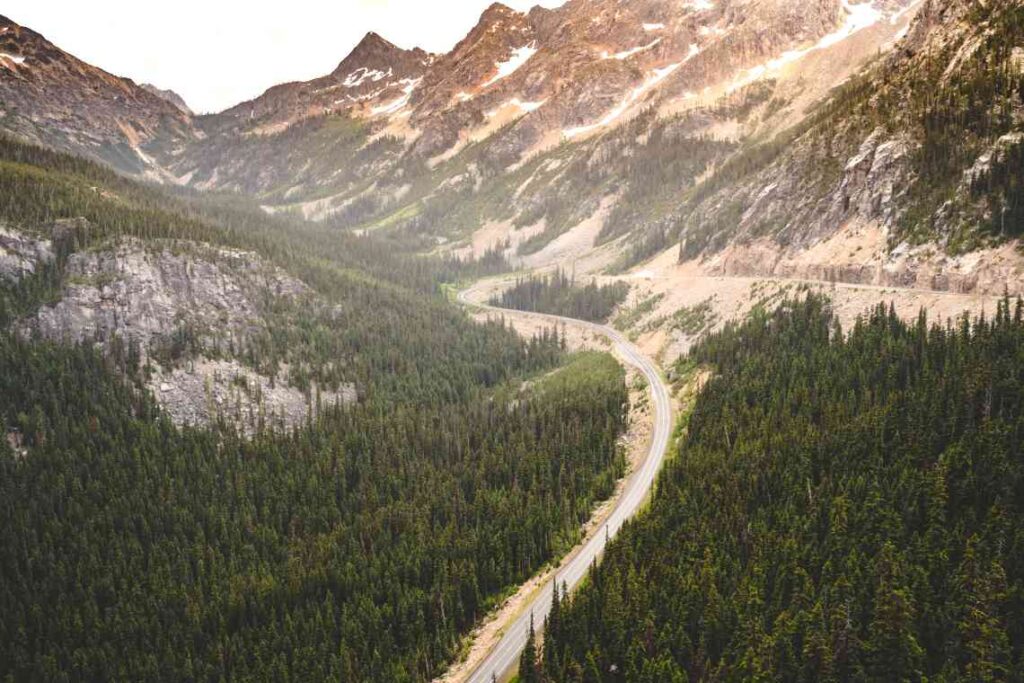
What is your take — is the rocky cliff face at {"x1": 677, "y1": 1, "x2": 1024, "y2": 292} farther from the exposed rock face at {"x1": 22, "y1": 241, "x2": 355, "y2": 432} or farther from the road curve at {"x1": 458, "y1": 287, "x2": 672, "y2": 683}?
the exposed rock face at {"x1": 22, "y1": 241, "x2": 355, "y2": 432}

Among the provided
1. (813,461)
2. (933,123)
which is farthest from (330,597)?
(933,123)

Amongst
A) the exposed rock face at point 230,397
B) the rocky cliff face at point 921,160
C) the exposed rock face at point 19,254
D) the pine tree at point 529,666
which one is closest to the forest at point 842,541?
the pine tree at point 529,666

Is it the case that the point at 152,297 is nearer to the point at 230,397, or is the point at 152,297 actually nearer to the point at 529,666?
the point at 230,397

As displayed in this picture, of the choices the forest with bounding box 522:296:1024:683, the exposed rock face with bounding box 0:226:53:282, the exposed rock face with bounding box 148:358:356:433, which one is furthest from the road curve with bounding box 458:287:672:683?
the exposed rock face with bounding box 0:226:53:282

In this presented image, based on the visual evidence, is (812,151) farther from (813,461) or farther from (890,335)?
(813,461)

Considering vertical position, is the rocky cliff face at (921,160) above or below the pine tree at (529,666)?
above

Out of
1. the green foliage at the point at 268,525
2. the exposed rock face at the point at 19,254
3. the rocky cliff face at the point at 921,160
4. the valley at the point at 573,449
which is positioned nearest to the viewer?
the valley at the point at 573,449

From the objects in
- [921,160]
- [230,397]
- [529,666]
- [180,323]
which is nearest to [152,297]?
[180,323]

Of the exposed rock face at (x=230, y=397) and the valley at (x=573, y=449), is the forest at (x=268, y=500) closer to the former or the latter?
the valley at (x=573, y=449)
